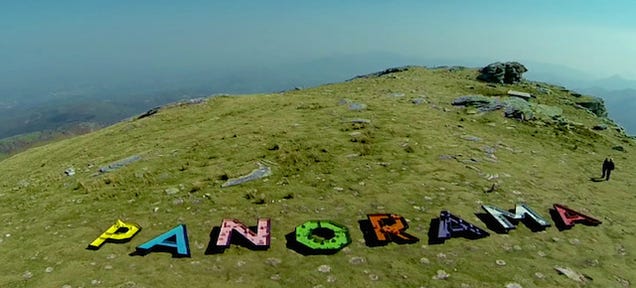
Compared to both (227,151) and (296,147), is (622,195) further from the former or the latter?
(227,151)

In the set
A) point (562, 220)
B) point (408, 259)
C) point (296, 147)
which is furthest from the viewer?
point (296, 147)

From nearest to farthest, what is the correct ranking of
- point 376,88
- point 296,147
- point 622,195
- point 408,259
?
point 408,259 < point 622,195 < point 296,147 < point 376,88

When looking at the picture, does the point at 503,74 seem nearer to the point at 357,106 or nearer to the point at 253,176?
the point at 357,106

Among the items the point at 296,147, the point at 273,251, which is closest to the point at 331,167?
the point at 296,147

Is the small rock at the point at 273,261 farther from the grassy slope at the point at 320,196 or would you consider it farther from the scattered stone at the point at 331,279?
the scattered stone at the point at 331,279

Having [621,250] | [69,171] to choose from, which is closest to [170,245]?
[69,171]

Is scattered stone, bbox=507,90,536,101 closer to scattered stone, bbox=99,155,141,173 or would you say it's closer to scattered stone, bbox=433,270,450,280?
scattered stone, bbox=433,270,450,280

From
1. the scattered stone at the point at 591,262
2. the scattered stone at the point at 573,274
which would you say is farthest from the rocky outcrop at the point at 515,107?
the scattered stone at the point at 573,274
